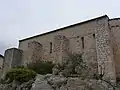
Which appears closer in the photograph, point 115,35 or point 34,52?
point 115,35

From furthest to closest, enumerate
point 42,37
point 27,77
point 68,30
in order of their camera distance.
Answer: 1. point 42,37
2. point 68,30
3. point 27,77

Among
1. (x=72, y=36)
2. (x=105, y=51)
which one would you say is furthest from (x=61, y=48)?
(x=105, y=51)

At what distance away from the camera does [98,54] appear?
21609mm

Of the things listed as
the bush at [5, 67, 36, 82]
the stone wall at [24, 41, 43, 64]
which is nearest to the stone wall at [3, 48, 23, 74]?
the stone wall at [24, 41, 43, 64]

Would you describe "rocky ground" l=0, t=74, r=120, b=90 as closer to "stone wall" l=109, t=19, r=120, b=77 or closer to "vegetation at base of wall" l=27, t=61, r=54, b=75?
"vegetation at base of wall" l=27, t=61, r=54, b=75

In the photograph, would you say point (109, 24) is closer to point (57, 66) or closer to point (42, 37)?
point (57, 66)

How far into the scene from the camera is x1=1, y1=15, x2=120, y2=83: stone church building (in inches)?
834

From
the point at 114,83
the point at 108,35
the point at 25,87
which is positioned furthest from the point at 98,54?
the point at 25,87

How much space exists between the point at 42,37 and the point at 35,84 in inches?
482

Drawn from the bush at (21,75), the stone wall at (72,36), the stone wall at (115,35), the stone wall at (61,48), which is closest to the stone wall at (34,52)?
the stone wall at (72,36)

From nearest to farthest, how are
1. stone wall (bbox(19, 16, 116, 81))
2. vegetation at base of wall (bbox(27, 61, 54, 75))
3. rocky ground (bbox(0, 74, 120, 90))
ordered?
rocky ground (bbox(0, 74, 120, 90)) → stone wall (bbox(19, 16, 116, 81)) → vegetation at base of wall (bbox(27, 61, 54, 75))

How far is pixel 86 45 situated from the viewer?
23875mm

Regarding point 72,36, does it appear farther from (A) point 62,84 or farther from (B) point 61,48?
(A) point 62,84

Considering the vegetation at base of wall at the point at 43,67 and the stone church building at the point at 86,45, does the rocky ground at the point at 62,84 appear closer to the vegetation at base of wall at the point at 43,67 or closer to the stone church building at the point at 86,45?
the stone church building at the point at 86,45
